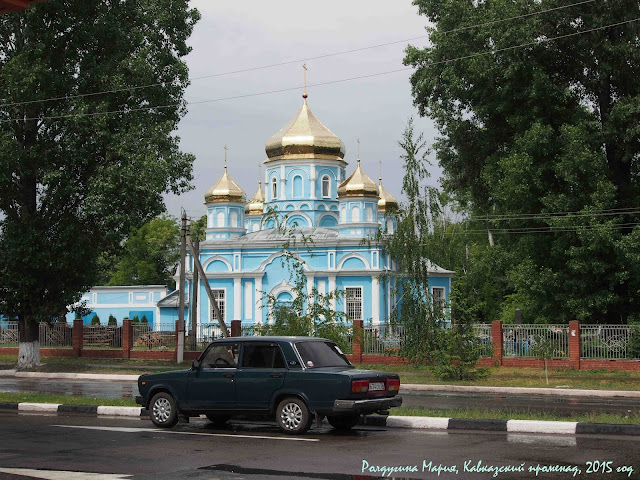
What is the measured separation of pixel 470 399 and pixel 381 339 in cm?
1350

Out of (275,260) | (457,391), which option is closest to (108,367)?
(457,391)

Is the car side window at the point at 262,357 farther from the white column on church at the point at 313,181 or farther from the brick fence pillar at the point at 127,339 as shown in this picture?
the white column on church at the point at 313,181

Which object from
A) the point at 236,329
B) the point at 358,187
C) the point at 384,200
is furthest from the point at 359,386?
the point at 384,200

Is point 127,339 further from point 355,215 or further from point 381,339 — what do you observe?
point 355,215

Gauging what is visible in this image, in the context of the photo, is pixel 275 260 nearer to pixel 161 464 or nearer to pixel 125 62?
pixel 125 62

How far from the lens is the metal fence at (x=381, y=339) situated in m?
31.9

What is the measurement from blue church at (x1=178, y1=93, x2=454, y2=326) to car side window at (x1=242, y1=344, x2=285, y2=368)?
33.4 metres

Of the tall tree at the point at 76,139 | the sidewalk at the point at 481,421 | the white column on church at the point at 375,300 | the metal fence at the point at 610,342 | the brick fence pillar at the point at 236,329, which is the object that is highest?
the tall tree at the point at 76,139

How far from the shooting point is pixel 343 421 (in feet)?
41.0

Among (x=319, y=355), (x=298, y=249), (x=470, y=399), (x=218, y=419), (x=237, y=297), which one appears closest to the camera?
(x=319, y=355)

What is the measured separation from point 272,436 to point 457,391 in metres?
12.0

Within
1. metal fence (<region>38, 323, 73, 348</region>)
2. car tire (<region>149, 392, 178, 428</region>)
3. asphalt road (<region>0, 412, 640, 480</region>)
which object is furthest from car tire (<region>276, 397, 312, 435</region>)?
metal fence (<region>38, 323, 73, 348</region>)

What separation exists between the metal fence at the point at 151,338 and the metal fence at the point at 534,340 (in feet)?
50.2

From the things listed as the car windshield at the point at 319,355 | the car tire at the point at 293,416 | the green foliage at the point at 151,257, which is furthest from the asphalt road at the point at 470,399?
the green foliage at the point at 151,257
